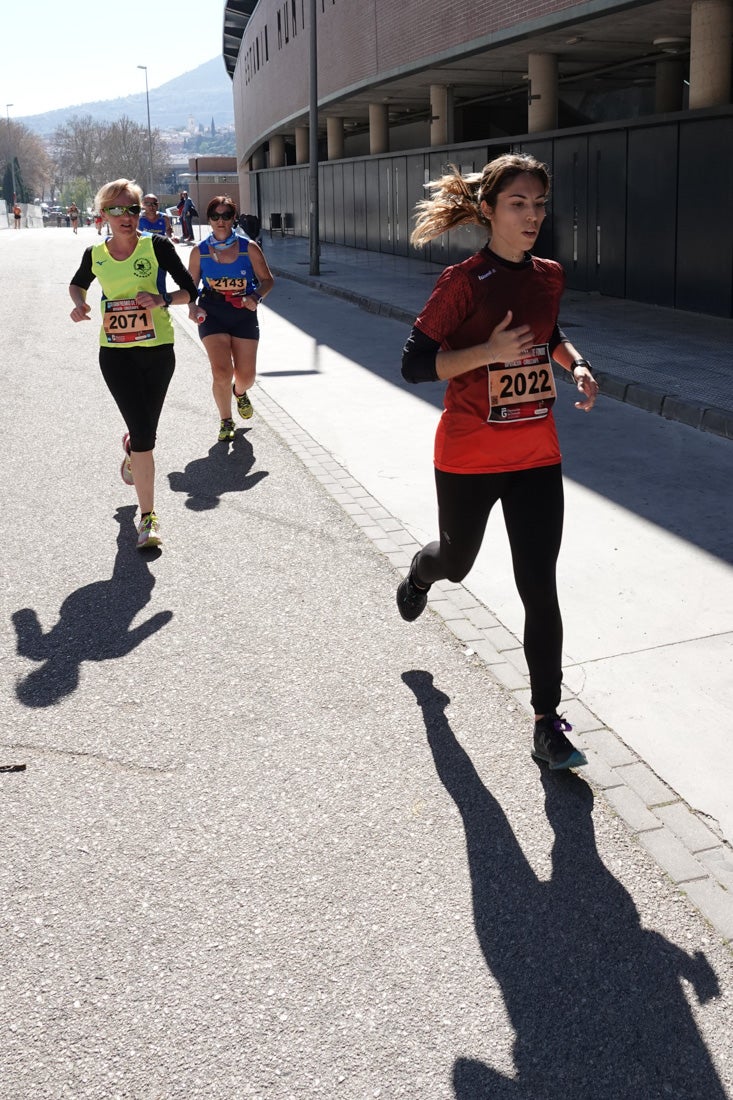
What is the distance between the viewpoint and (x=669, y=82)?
2059 centimetres

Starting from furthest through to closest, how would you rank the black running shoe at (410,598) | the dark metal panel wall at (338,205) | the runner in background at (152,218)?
the dark metal panel wall at (338,205) → the runner in background at (152,218) → the black running shoe at (410,598)

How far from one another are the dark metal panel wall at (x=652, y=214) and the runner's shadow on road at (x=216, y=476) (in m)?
8.85

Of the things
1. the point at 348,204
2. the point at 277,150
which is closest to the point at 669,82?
the point at 348,204

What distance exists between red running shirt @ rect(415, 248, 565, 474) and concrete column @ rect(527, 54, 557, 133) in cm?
1691

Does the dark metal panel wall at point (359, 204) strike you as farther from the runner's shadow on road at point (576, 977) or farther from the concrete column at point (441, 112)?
the runner's shadow on road at point (576, 977)

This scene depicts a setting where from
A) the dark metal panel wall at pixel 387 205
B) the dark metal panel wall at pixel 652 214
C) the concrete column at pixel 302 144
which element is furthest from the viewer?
the concrete column at pixel 302 144

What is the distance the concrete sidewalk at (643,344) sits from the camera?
31.9ft

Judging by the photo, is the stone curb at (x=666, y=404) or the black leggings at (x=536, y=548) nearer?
the black leggings at (x=536, y=548)

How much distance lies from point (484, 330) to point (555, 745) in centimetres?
140

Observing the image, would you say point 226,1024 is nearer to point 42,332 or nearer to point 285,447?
point 285,447

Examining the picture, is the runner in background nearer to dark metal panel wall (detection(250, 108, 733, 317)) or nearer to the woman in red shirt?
dark metal panel wall (detection(250, 108, 733, 317))

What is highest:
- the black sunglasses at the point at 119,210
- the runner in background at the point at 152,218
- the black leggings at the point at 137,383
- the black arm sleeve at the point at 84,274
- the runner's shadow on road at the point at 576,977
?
the runner in background at the point at 152,218

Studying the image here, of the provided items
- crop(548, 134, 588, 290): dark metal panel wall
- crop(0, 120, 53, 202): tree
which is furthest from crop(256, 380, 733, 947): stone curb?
crop(0, 120, 53, 202): tree

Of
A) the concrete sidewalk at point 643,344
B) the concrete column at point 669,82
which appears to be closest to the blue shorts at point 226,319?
the concrete sidewalk at point 643,344
